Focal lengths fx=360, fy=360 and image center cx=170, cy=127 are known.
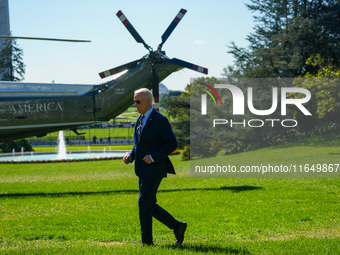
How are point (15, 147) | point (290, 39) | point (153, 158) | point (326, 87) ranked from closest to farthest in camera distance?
point (153, 158) < point (326, 87) < point (290, 39) < point (15, 147)

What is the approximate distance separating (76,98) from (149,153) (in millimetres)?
11363

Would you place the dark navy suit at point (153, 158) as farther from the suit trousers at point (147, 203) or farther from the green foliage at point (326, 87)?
the green foliage at point (326, 87)

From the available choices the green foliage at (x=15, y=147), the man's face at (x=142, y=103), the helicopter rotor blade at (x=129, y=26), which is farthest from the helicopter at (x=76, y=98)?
the green foliage at (x=15, y=147)

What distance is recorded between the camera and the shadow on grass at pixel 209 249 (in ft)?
15.3

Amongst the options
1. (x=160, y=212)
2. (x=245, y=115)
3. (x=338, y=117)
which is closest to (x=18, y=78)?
(x=245, y=115)

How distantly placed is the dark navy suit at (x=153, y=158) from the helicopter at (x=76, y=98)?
10116 mm

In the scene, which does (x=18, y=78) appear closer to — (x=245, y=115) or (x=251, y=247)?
(x=245, y=115)

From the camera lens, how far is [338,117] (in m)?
32.0

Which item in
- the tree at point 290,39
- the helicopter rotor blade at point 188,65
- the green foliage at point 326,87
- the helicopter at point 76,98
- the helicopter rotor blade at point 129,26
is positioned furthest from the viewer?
the tree at point 290,39

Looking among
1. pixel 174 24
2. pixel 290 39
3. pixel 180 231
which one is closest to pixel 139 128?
pixel 180 231

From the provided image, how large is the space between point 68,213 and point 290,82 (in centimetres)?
2889

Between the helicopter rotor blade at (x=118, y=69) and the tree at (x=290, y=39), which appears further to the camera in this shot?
the tree at (x=290, y=39)

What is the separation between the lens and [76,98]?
1554cm

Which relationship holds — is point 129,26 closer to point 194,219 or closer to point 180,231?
point 194,219
